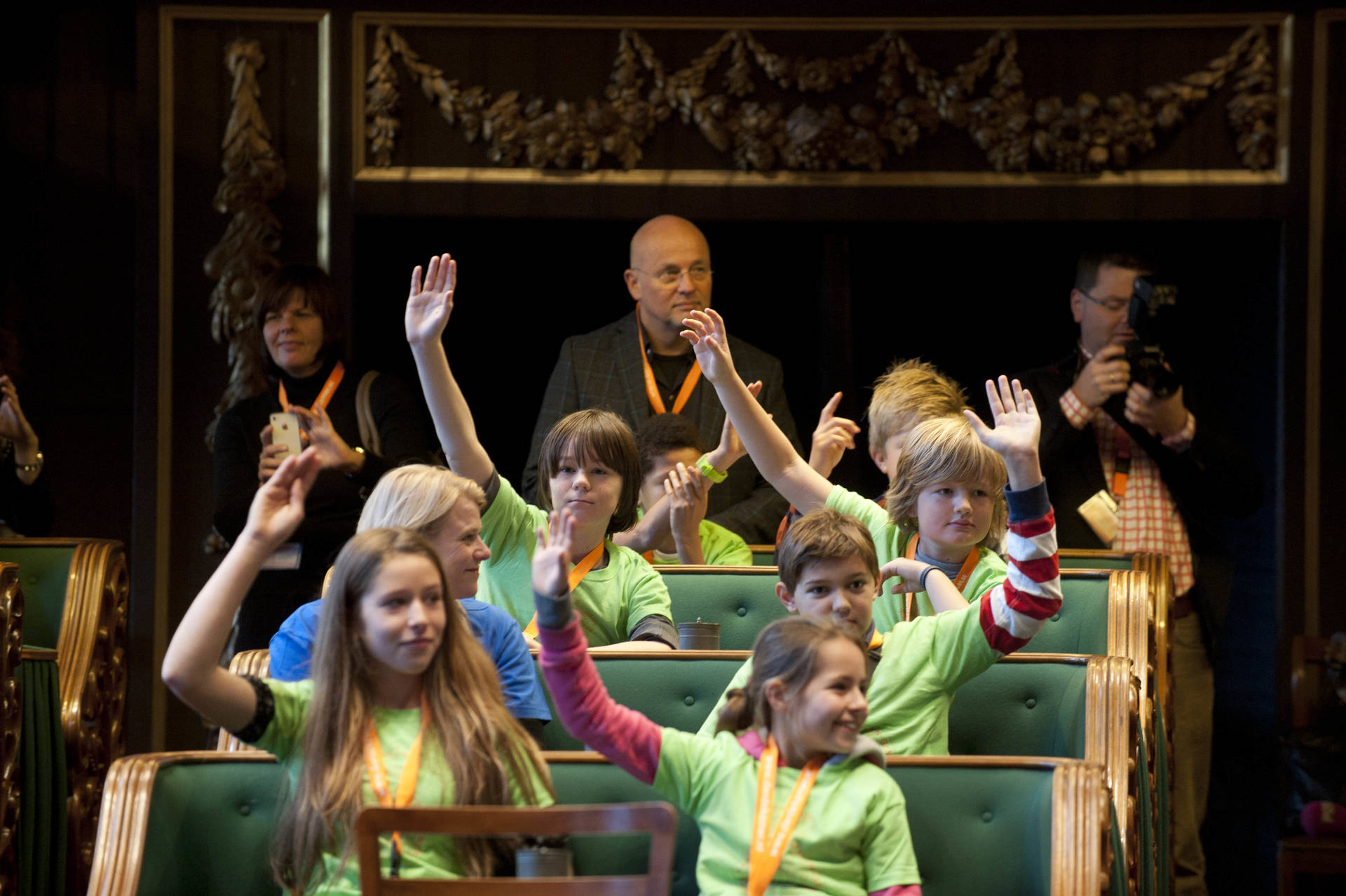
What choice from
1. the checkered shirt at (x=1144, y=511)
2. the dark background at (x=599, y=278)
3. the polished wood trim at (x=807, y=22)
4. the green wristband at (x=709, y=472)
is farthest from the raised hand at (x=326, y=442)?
the checkered shirt at (x=1144, y=511)

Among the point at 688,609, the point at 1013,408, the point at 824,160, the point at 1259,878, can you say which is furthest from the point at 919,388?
the point at 1259,878

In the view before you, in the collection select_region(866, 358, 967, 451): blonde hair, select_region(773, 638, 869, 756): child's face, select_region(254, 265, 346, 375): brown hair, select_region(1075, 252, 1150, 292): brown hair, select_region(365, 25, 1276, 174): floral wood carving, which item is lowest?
select_region(773, 638, 869, 756): child's face

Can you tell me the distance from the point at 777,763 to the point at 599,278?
4.10 m

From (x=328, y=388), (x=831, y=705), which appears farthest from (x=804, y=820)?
(x=328, y=388)

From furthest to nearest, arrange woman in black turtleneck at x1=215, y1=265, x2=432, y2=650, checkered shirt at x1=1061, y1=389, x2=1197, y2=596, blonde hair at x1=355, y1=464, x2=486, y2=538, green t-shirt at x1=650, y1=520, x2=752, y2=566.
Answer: checkered shirt at x1=1061, y1=389, x2=1197, y2=596
woman in black turtleneck at x1=215, y1=265, x2=432, y2=650
green t-shirt at x1=650, y1=520, x2=752, y2=566
blonde hair at x1=355, y1=464, x2=486, y2=538

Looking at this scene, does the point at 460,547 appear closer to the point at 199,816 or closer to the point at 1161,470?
the point at 199,816

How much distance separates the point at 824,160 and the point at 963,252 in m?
1.03

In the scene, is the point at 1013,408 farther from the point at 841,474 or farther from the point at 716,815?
the point at 841,474

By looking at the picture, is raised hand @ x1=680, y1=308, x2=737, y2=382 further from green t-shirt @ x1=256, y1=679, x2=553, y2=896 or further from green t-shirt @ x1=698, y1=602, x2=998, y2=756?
green t-shirt @ x1=256, y1=679, x2=553, y2=896

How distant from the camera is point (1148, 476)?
4676 mm

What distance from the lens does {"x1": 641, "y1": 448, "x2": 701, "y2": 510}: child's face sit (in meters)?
4.07

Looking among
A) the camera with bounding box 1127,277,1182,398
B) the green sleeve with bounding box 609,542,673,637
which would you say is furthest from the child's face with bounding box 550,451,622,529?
the camera with bounding box 1127,277,1182,398

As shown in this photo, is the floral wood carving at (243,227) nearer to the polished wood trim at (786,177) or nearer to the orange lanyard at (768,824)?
the polished wood trim at (786,177)

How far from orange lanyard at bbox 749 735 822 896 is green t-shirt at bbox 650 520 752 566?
1.93 m
